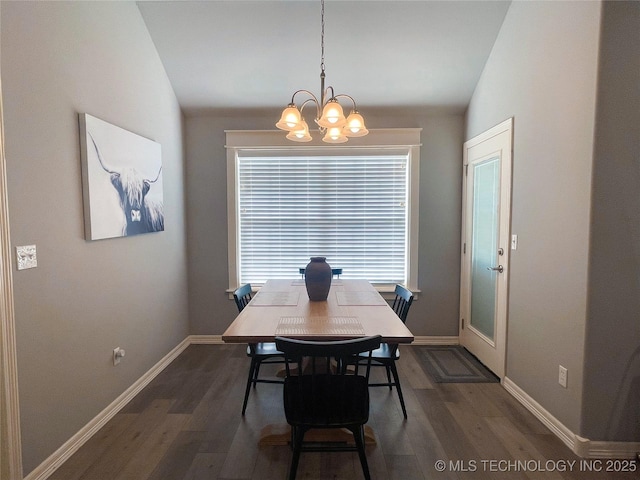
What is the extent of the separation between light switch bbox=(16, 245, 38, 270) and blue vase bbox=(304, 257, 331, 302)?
151 cm

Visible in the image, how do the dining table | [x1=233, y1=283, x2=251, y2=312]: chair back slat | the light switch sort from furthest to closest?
[x1=233, y1=283, x2=251, y2=312]: chair back slat
the dining table
the light switch

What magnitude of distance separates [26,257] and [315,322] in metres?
1.50

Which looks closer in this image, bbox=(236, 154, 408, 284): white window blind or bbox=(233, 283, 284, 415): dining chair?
bbox=(233, 283, 284, 415): dining chair

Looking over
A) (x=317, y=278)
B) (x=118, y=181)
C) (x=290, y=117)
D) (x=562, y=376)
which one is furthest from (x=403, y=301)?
(x=118, y=181)

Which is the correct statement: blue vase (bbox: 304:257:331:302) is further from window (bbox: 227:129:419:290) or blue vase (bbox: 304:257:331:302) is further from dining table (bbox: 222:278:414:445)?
window (bbox: 227:129:419:290)

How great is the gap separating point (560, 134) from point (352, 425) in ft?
6.84

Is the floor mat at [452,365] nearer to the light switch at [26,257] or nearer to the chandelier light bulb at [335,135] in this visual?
the chandelier light bulb at [335,135]

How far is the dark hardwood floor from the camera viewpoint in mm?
1924

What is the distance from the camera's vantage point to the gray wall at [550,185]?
203 cm

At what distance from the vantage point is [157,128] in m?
3.15

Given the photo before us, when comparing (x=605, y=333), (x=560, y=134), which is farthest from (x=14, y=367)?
(x=560, y=134)

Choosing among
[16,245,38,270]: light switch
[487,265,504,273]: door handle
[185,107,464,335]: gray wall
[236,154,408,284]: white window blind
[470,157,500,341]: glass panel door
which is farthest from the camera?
[236,154,408,284]: white window blind

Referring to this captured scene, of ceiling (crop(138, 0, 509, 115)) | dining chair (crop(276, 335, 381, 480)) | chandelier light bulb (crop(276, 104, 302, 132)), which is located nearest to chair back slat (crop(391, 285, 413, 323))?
dining chair (crop(276, 335, 381, 480))

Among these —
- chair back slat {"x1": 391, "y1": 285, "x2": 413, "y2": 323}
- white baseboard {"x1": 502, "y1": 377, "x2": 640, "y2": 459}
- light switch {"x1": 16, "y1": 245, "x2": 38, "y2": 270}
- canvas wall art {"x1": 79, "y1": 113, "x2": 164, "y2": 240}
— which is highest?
canvas wall art {"x1": 79, "y1": 113, "x2": 164, "y2": 240}
